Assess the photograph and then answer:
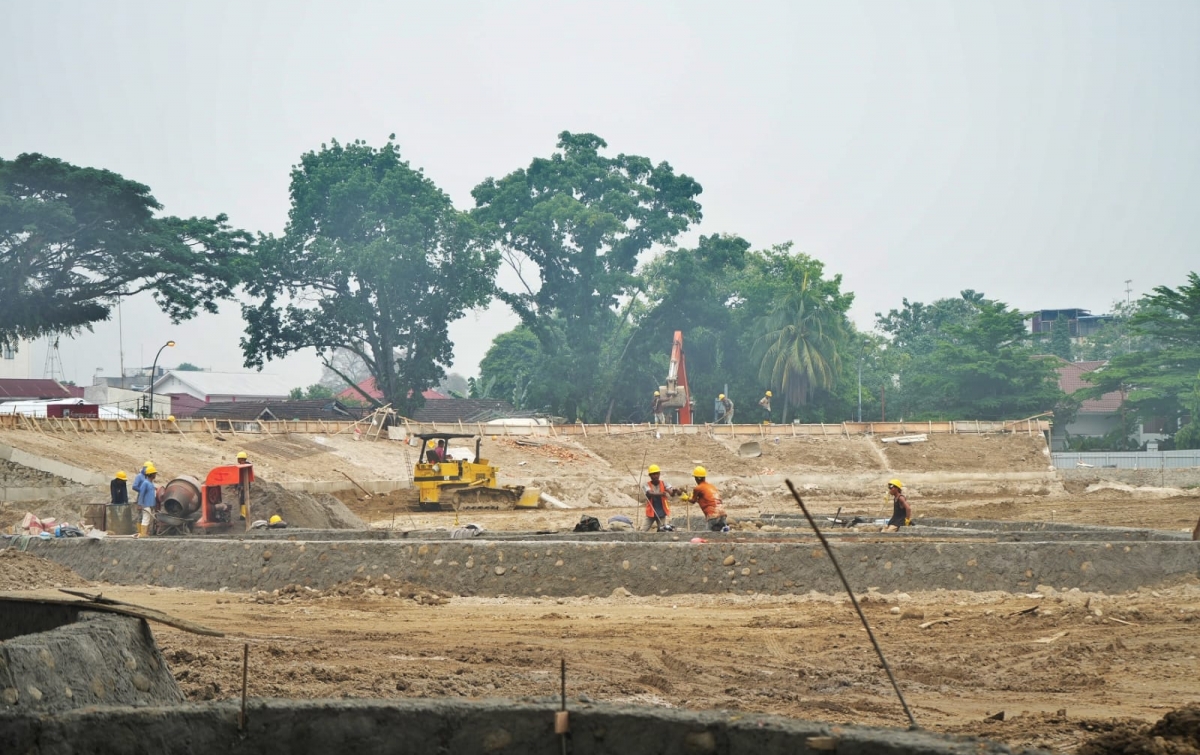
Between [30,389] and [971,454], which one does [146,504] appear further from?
[30,389]

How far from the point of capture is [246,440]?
133 ft

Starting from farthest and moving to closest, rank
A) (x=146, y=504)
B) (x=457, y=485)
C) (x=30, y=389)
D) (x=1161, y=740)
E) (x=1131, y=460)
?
(x=30, y=389), (x=1131, y=460), (x=457, y=485), (x=146, y=504), (x=1161, y=740)

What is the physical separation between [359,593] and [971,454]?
36189 mm

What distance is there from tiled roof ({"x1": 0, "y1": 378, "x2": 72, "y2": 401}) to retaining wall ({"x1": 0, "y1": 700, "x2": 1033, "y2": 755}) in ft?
245

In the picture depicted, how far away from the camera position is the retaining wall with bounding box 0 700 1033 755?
4785 millimetres

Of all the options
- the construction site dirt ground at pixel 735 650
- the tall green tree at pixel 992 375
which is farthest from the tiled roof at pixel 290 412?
the construction site dirt ground at pixel 735 650

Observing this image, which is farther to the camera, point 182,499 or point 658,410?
point 658,410

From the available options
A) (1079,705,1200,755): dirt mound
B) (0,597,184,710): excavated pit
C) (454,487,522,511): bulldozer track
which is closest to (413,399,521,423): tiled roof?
(454,487,522,511): bulldozer track

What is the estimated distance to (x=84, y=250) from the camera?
5256 centimetres

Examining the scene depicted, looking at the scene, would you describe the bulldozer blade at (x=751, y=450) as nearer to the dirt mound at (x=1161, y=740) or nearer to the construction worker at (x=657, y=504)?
the construction worker at (x=657, y=504)

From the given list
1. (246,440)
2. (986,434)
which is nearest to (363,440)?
(246,440)

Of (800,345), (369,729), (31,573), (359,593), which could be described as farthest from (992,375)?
(369,729)

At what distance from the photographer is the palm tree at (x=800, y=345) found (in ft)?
227

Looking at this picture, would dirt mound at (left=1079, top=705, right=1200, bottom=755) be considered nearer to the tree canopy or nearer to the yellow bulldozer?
the yellow bulldozer
